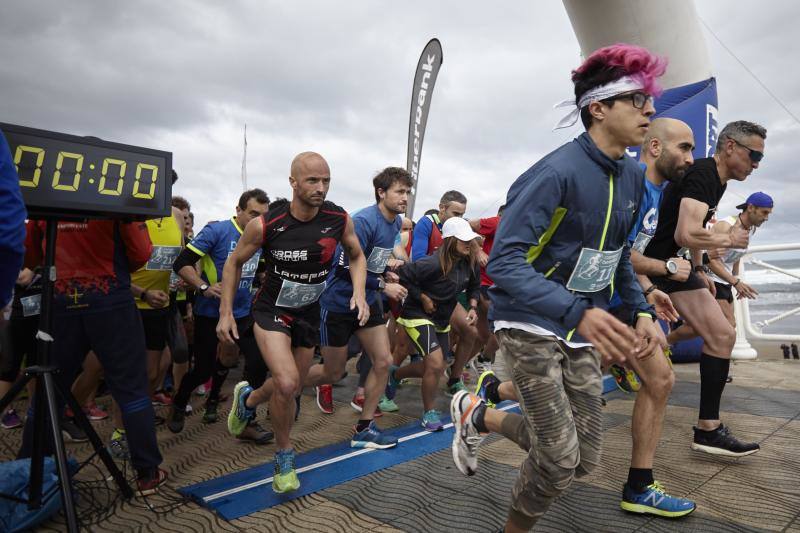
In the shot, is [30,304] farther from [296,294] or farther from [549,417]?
[549,417]

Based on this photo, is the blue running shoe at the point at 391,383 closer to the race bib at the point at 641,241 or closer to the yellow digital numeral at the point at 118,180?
the race bib at the point at 641,241

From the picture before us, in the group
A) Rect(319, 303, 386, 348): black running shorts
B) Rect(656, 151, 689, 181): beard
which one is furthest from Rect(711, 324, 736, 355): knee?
Rect(319, 303, 386, 348): black running shorts

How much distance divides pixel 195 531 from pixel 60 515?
88 centimetres

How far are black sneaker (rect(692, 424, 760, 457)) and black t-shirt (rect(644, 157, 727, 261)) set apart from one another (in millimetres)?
1207

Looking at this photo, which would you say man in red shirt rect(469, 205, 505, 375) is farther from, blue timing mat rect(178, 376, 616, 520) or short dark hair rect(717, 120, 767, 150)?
short dark hair rect(717, 120, 767, 150)

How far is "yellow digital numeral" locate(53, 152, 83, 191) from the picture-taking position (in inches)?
104

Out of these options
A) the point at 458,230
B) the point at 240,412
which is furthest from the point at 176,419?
the point at 458,230

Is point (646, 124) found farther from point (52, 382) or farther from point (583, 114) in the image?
point (52, 382)

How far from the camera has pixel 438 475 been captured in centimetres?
338

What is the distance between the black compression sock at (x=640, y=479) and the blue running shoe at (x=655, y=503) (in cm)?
2

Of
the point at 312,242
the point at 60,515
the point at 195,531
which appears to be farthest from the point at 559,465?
the point at 60,515

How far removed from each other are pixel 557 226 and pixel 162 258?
3.97 m

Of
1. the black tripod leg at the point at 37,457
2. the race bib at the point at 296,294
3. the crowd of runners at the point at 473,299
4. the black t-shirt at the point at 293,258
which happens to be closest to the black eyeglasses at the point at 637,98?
the crowd of runners at the point at 473,299

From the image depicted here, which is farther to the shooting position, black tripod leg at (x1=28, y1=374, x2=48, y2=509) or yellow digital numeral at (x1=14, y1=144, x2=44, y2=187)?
black tripod leg at (x1=28, y1=374, x2=48, y2=509)
